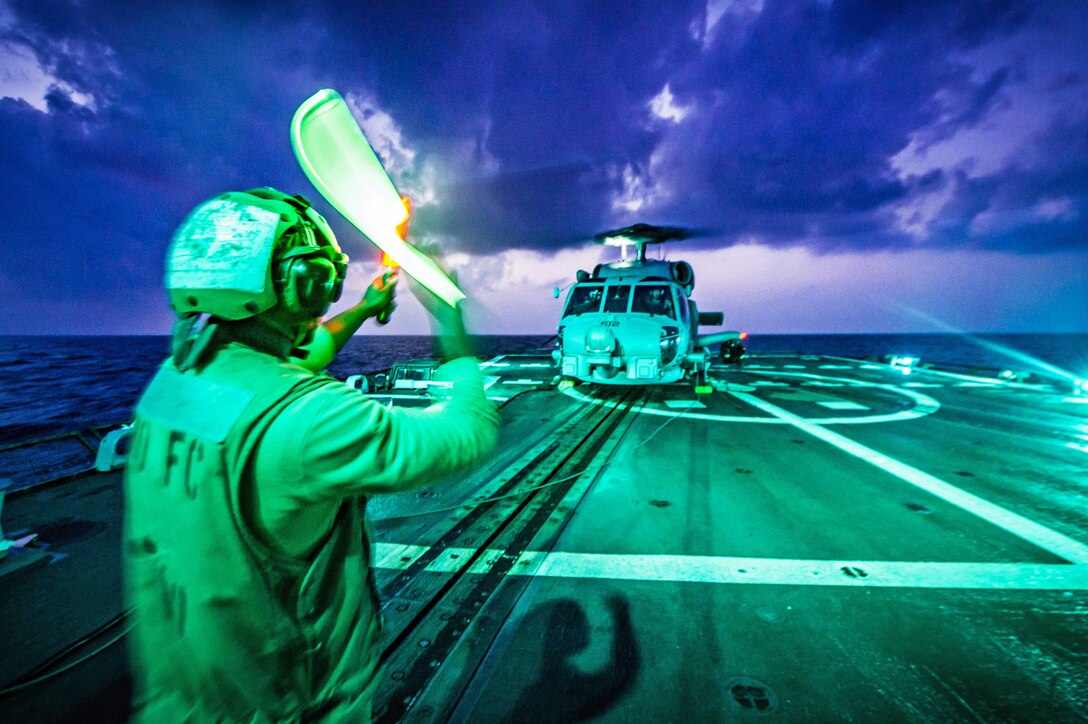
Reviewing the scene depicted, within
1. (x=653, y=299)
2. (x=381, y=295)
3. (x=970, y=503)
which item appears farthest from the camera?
(x=653, y=299)

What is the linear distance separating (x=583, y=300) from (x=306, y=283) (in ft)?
34.6

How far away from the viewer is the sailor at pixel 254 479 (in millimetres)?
1016

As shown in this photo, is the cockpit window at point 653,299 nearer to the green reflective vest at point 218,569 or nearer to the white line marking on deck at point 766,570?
the white line marking on deck at point 766,570

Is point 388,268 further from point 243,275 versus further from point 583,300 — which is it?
point 583,300

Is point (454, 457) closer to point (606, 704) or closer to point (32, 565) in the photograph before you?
point (606, 704)

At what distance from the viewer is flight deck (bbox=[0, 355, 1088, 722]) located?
207cm

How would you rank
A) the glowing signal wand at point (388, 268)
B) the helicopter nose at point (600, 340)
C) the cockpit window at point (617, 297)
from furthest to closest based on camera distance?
1. the cockpit window at point (617, 297)
2. the helicopter nose at point (600, 340)
3. the glowing signal wand at point (388, 268)

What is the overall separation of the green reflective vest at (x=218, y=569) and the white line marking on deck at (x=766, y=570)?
206cm

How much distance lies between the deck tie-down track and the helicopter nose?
4.52 m

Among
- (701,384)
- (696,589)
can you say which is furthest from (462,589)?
(701,384)

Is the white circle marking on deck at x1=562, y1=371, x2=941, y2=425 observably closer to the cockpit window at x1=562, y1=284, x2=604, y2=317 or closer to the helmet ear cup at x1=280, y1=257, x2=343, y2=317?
the cockpit window at x1=562, y1=284, x2=604, y2=317

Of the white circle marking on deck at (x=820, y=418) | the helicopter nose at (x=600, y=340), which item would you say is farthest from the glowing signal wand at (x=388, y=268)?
the helicopter nose at (x=600, y=340)

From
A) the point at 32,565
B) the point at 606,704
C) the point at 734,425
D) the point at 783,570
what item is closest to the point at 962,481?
the point at 734,425

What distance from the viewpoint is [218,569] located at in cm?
106
